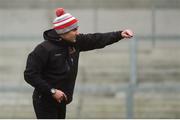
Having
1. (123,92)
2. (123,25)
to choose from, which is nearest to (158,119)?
(123,92)

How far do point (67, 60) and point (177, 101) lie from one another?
3628 millimetres

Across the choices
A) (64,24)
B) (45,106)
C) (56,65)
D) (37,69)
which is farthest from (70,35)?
(45,106)

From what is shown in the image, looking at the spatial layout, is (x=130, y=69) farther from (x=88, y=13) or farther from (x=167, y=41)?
(x=88, y=13)

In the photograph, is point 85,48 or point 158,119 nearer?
point 85,48

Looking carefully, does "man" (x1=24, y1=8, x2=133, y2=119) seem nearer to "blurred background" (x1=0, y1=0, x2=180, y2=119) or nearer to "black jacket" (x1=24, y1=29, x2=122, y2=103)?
"black jacket" (x1=24, y1=29, x2=122, y2=103)

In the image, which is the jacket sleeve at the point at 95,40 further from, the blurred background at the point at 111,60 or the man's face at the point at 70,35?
the blurred background at the point at 111,60

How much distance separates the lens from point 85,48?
5621 millimetres

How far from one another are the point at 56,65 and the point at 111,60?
522 cm

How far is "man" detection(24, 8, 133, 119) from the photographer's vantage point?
5277mm

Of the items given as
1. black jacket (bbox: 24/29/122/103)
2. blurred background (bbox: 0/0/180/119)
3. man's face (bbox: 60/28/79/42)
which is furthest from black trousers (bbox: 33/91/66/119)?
blurred background (bbox: 0/0/180/119)

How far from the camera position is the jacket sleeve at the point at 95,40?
5.56 metres

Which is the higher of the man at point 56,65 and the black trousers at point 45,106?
the man at point 56,65

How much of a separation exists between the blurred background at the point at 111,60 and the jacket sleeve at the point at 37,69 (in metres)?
1.98

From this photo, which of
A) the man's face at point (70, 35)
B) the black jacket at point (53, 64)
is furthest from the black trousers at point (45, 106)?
the man's face at point (70, 35)
